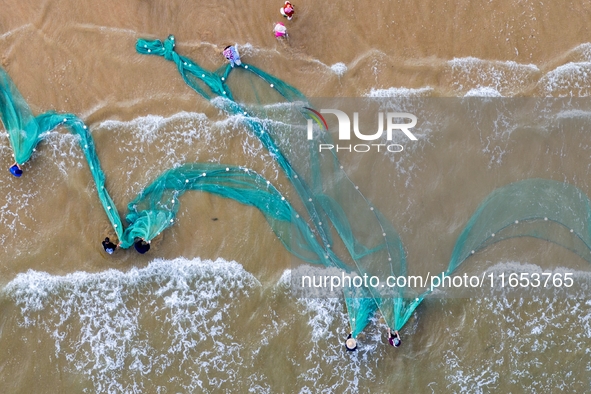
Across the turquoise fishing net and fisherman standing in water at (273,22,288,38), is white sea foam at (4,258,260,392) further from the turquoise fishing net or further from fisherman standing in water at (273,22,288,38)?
fisherman standing in water at (273,22,288,38)

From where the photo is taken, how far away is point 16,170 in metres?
7.39

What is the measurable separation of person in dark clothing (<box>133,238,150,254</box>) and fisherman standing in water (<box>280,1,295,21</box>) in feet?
15.7

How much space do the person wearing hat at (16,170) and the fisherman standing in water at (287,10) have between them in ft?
17.9

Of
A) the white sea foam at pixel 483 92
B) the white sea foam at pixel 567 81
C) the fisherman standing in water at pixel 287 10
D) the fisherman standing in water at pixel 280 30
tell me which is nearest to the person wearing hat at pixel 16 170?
the fisherman standing in water at pixel 280 30

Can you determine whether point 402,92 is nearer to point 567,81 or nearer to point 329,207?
point 329,207

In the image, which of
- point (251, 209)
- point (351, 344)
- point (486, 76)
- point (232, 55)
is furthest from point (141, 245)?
point (486, 76)

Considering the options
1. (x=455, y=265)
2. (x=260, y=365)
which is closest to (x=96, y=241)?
(x=260, y=365)

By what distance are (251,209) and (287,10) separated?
3.62m

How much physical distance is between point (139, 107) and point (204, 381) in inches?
199

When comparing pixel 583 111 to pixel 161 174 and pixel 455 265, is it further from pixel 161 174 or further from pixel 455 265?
pixel 161 174

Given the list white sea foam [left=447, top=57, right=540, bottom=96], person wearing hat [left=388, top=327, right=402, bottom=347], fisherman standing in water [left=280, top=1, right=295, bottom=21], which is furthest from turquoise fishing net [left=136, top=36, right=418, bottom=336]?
white sea foam [left=447, top=57, right=540, bottom=96]

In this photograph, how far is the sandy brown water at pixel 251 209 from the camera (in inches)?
294

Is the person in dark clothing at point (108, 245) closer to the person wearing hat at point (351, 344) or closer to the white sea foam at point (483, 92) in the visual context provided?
the person wearing hat at point (351, 344)

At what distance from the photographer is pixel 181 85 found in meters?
7.66
